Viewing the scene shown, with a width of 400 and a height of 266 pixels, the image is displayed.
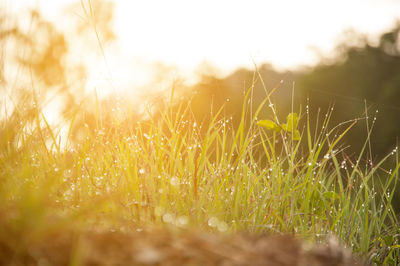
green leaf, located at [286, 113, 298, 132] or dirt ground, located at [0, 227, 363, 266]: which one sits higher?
green leaf, located at [286, 113, 298, 132]

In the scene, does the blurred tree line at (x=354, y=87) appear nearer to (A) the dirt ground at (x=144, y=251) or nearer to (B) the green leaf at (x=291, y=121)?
(B) the green leaf at (x=291, y=121)

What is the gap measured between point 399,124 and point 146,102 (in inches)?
523

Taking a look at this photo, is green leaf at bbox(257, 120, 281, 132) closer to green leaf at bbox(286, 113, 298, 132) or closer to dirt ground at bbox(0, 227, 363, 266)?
green leaf at bbox(286, 113, 298, 132)

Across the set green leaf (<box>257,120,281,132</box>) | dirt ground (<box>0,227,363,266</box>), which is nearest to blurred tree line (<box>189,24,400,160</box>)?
green leaf (<box>257,120,281,132</box>)

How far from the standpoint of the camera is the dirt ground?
3.30 feet

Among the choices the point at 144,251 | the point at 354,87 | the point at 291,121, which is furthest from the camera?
the point at 354,87

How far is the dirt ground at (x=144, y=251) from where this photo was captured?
1.01 m

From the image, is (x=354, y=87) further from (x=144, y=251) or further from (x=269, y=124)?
(x=144, y=251)

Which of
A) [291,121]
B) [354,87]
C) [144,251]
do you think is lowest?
[144,251]

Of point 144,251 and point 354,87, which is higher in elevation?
point 354,87

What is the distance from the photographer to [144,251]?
3.34ft

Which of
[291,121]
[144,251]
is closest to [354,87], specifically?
[291,121]

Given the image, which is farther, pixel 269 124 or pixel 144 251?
pixel 269 124

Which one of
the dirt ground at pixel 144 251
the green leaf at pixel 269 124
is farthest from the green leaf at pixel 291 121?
the dirt ground at pixel 144 251
